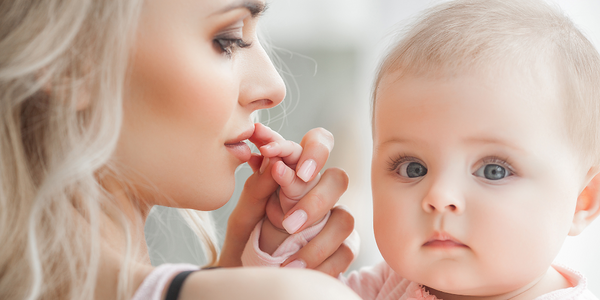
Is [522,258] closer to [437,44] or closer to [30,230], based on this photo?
[437,44]

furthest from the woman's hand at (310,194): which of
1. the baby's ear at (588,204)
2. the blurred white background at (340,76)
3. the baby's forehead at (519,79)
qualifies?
the blurred white background at (340,76)

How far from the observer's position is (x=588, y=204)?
100 cm

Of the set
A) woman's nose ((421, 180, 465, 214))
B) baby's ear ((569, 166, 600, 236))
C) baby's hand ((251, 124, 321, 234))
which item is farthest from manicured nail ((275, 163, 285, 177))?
baby's ear ((569, 166, 600, 236))

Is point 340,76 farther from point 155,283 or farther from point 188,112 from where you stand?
point 155,283

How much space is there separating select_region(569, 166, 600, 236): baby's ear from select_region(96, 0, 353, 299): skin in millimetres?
545

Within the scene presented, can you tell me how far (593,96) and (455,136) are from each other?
30 cm

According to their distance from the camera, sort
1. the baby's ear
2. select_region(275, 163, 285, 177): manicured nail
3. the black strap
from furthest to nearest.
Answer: select_region(275, 163, 285, 177): manicured nail, the baby's ear, the black strap

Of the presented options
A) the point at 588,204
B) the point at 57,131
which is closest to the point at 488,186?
the point at 588,204

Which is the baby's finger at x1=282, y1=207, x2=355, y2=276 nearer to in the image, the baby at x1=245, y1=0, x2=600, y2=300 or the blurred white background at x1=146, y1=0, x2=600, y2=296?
the baby at x1=245, y1=0, x2=600, y2=300

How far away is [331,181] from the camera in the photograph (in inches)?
46.6

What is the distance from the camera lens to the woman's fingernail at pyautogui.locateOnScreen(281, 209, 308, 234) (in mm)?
1116

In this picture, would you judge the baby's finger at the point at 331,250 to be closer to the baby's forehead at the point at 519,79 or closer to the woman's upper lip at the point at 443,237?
the woman's upper lip at the point at 443,237

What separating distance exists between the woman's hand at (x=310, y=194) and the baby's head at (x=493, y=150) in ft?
0.63

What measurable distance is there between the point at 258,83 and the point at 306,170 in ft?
0.79
